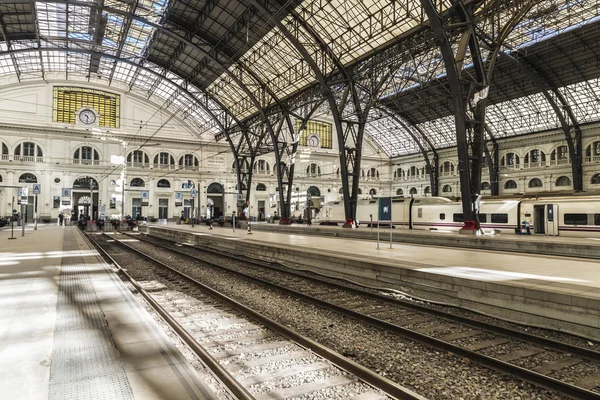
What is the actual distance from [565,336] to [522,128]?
2002 inches

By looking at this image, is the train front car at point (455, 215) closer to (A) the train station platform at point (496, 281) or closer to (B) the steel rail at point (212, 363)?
(A) the train station platform at point (496, 281)

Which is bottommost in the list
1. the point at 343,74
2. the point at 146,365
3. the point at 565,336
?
the point at 565,336

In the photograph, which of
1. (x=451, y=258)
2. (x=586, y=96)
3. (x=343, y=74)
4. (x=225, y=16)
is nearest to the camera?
(x=451, y=258)

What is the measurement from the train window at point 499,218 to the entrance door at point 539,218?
1651 mm

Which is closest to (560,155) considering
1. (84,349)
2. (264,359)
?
(264,359)

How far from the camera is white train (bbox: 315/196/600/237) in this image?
67.0ft

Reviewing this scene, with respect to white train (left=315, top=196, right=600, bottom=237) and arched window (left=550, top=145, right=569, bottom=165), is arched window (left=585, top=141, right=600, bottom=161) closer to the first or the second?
arched window (left=550, top=145, right=569, bottom=165)

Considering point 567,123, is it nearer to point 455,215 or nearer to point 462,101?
point 455,215

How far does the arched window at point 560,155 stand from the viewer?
45.1 metres

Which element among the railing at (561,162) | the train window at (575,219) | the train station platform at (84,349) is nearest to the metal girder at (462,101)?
the train window at (575,219)

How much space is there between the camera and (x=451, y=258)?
12.2 m

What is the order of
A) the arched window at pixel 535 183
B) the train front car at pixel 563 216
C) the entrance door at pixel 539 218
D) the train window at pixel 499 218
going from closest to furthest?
1. the train front car at pixel 563 216
2. the entrance door at pixel 539 218
3. the train window at pixel 499 218
4. the arched window at pixel 535 183

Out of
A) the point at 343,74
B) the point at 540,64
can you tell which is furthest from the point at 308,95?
the point at 540,64

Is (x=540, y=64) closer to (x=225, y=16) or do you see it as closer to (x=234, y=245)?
(x=225, y=16)
